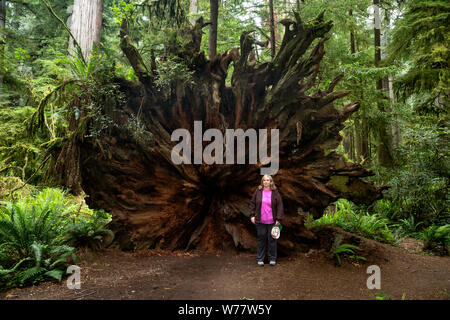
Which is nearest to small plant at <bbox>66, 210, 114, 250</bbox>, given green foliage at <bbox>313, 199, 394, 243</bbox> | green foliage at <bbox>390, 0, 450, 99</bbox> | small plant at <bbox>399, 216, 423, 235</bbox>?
green foliage at <bbox>313, 199, 394, 243</bbox>

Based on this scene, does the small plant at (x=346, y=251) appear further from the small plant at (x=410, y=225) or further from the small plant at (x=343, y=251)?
the small plant at (x=410, y=225)

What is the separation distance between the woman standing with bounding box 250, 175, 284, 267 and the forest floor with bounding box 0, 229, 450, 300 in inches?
11.8

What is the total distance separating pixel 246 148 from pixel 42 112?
4.56m

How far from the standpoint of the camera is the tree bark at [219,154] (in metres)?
5.54

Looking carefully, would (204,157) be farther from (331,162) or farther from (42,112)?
(42,112)

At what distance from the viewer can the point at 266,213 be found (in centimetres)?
511

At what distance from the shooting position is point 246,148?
5754mm

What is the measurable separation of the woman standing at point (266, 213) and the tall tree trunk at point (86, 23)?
7.50 m

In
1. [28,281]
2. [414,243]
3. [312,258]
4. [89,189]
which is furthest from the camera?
[414,243]

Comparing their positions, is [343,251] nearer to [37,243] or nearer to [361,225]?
[361,225]

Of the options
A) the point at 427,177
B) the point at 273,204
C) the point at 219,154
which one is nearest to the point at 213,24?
the point at 219,154

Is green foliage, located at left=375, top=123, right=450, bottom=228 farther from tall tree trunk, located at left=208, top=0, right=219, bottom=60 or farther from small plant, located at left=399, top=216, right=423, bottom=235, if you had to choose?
tall tree trunk, located at left=208, top=0, right=219, bottom=60

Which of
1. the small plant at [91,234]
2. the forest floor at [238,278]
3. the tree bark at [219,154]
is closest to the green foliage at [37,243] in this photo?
the small plant at [91,234]
